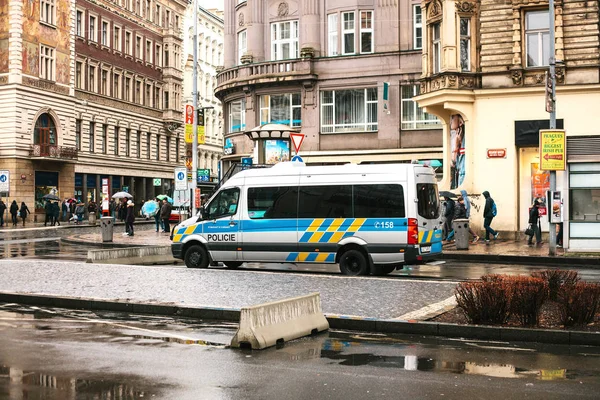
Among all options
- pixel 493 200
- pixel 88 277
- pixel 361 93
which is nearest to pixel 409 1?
pixel 361 93

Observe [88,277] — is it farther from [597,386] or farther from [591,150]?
[591,150]

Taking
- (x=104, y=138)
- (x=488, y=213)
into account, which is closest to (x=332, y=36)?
(x=488, y=213)

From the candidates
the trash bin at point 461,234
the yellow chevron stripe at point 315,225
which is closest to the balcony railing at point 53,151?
the trash bin at point 461,234

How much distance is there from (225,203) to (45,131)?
43.5 meters

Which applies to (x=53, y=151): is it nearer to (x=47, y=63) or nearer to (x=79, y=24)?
(x=47, y=63)

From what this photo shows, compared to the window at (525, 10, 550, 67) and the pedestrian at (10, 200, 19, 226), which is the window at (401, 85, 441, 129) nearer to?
the window at (525, 10, 550, 67)

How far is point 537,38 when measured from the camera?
31672mm

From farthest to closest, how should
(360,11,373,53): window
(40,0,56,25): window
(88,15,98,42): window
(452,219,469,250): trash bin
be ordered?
(88,15,98,42): window → (40,0,56,25): window → (360,11,373,53): window → (452,219,469,250): trash bin

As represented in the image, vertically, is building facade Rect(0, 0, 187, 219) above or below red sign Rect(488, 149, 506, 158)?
above

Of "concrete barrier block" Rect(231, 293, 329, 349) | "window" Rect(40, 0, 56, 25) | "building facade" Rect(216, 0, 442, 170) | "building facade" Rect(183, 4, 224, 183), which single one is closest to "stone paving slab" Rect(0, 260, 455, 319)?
"concrete barrier block" Rect(231, 293, 329, 349)

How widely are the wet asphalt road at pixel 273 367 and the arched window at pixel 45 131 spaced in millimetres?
51176

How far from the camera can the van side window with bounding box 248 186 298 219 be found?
1981 centimetres

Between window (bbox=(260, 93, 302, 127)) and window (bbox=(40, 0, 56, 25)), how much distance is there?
23.4m

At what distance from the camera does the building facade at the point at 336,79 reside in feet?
138
